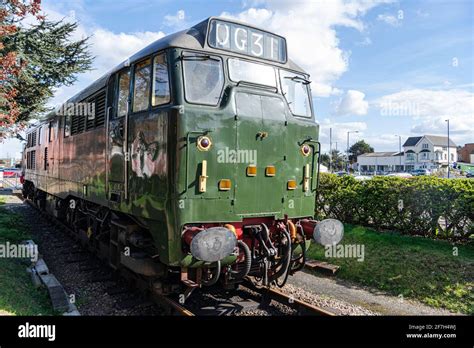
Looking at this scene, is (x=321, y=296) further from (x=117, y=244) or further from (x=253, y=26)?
(x=253, y=26)

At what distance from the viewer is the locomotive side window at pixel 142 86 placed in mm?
5762

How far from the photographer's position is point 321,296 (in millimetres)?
6977

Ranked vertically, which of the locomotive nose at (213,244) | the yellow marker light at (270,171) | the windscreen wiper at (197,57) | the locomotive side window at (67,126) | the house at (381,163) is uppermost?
the house at (381,163)

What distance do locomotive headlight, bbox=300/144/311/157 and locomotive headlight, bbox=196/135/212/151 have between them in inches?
71.8

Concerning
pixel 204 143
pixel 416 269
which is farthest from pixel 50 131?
pixel 416 269

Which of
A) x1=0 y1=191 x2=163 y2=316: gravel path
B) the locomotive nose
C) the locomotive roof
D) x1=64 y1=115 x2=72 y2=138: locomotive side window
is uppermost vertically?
the locomotive roof

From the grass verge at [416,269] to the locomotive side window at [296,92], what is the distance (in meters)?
3.66

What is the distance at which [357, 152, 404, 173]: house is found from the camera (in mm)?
74806

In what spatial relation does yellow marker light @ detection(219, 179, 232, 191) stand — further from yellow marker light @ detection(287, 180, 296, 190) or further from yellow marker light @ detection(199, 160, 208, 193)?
yellow marker light @ detection(287, 180, 296, 190)

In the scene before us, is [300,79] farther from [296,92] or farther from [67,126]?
[67,126]

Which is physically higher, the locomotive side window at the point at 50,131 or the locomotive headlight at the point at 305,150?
the locomotive side window at the point at 50,131

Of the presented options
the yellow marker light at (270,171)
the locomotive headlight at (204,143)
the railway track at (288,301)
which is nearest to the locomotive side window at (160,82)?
the locomotive headlight at (204,143)

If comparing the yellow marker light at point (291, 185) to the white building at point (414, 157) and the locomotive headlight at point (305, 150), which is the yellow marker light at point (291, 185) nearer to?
the locomotive headlight at point (305, 150)

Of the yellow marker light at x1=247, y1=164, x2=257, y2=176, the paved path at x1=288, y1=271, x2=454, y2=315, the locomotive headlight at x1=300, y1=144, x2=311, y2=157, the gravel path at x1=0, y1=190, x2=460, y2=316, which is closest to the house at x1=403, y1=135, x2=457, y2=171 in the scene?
the paved path at x1=288, y1=271, x2=454, y2=315
